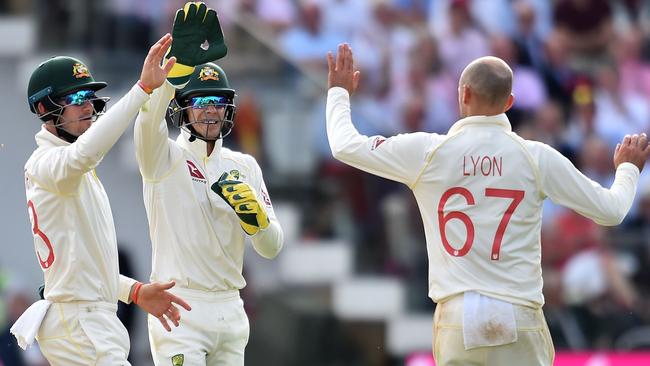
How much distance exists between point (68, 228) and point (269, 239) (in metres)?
1.11

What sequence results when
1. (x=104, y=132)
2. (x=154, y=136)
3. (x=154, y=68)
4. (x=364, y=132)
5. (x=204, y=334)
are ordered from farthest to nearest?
1. (x=364, y=132)
2. (x=204, y=334)
3. (x=154, y=136)
4. (x=154, y=68)
5. (x=104, y=132)

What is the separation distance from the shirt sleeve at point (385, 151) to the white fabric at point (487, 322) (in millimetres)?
678

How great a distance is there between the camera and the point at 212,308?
773 cm

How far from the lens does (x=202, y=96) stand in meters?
7.88

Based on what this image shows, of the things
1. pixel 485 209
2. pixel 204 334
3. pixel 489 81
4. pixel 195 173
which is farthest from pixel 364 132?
pixel 485 209

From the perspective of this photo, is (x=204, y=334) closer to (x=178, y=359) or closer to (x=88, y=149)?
(x=178, y=359)

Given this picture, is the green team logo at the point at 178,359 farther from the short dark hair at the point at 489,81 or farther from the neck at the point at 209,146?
the short dark hair at the point at 489,81

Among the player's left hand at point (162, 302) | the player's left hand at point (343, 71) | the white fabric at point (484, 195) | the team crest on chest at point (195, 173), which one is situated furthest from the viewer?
the team crest on chest at point (195, 173)

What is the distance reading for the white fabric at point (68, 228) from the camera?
23.5 ft

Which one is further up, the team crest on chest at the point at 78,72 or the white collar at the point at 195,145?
the team crest on chest at the point at 78,72

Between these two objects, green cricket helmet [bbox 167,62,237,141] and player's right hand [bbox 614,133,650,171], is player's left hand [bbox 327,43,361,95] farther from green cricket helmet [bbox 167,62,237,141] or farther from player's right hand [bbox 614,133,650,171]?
player's right hand [bbox 614,133,650,171]

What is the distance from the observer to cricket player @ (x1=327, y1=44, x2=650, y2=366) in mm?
7125

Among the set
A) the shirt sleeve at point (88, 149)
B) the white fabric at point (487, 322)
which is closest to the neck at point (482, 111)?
the white fabric at point (487, 322)

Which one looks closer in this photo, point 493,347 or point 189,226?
point 493,347
